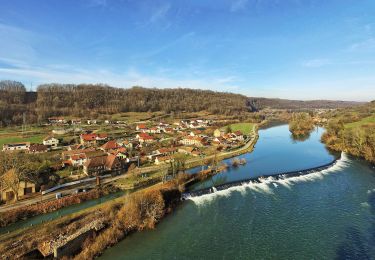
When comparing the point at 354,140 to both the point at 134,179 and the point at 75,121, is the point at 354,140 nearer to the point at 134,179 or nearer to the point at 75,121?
the point at 134,179

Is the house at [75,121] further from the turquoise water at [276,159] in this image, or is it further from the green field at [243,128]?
the turquoise water at [276,159]

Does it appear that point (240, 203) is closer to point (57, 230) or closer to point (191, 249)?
point (191, 249)

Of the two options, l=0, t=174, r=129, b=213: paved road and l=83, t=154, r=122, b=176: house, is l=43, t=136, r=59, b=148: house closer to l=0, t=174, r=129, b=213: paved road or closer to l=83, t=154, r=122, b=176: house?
l=83, t=154, r=122, b=176: house

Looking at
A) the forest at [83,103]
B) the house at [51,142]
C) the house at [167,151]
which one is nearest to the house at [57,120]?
the forest at [83,103]

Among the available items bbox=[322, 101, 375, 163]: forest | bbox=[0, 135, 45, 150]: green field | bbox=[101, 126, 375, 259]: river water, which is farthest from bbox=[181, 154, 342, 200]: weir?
bbox=[0, 135, 45, 150]: green field

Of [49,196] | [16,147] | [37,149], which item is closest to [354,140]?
[49,196]

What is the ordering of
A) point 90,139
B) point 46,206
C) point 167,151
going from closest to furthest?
point 46,206 → point 167,151 → point 90,139
